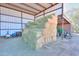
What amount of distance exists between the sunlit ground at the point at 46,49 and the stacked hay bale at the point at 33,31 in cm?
9

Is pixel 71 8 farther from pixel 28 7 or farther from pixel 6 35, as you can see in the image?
pixel 6 35

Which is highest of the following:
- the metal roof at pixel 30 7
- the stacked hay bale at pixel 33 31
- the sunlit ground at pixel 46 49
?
the metal roof at pixel 30 7

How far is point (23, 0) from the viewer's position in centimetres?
224

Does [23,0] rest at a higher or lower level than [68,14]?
higher

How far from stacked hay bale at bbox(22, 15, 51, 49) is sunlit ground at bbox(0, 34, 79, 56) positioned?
9 centimetres

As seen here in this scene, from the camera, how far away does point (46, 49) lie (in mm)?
2209

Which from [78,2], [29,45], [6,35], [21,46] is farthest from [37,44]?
[78,2]

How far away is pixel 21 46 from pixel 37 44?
0.31 m

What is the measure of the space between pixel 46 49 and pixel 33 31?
42 cm

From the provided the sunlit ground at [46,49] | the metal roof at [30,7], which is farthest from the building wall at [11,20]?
the sunlit ground at [46,49]

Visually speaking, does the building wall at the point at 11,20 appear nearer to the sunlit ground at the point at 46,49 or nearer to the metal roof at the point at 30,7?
the metal roof at the point at 30,7

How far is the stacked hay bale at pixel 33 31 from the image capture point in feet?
7.27

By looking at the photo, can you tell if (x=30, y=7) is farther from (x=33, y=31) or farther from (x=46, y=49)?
(x=46, y=49)

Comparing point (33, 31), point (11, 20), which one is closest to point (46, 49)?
point (33, 31)
